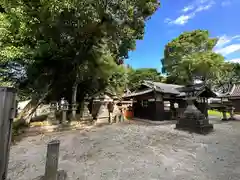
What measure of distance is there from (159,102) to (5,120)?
1113 centimetres

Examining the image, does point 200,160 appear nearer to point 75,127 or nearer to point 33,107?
point 75,127

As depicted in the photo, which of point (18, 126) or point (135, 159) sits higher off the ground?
point (18, 126)

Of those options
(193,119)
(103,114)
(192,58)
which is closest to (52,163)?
(193,119)

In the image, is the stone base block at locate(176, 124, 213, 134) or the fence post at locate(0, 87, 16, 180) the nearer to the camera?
the fence post at locate(0, 87, 16, 180)

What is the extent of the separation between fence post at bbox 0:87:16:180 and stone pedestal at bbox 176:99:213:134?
767 cm

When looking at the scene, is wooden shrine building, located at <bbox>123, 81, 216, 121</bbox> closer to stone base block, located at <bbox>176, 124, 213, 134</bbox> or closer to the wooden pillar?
the wooden pillar

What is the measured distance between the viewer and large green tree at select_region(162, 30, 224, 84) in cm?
1853

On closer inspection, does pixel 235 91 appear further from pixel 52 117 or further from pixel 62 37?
pixel 52 117

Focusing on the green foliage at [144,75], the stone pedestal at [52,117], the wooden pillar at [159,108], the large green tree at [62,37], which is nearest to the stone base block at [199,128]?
the wooden pillar at [159,108]

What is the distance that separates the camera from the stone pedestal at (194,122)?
719cm

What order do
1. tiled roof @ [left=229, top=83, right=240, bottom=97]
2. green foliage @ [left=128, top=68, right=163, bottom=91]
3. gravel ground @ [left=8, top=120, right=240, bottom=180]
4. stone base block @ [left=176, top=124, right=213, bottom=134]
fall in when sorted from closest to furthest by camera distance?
gravel ground @ [left=8, top=120, right=240, bottom=180]
stone base block @ [left=176, top=124, right=213, bottom=134]
tiled roof @ [left=229, top=83, right=240, bottom=97]
green foliage @ [left=128, top=68, right=163, bottom=91]

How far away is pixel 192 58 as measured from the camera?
18703 millimetres

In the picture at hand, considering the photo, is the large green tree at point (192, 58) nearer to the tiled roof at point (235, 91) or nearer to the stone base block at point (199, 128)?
the tiled roof at point (235, 91)

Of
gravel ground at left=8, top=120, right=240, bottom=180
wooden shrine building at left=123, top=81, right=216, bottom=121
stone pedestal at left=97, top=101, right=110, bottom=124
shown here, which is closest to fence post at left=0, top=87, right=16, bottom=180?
gravel ground at left=8, top=120, right=240, bottom=180
